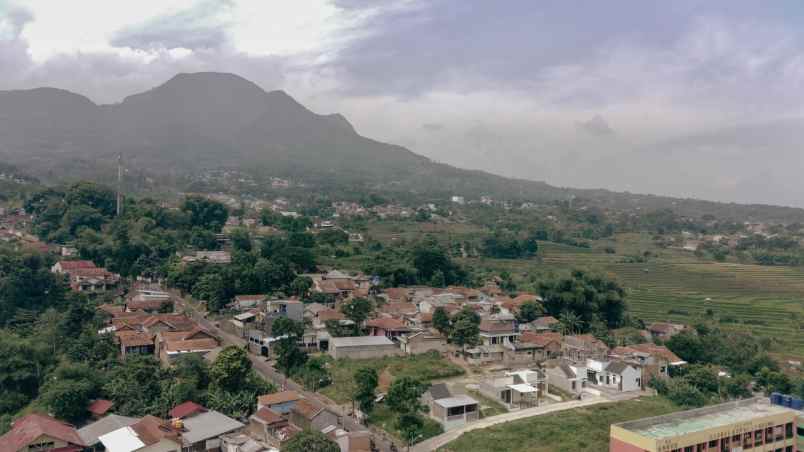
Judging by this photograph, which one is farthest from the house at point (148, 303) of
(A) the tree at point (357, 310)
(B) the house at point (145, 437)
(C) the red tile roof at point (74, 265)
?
(B) the house at point (145, 437)

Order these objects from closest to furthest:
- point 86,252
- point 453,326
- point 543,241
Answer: point 453,326 < point 86,252 < point 543,241

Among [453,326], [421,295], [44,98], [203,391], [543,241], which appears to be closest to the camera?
[203,391]

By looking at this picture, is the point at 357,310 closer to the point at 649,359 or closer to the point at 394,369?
the point at 394,369

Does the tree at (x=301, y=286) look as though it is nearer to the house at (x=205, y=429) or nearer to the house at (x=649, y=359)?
the house at (x=205, y=429)

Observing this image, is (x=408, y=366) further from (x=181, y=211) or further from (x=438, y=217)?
(x=438, y=217)

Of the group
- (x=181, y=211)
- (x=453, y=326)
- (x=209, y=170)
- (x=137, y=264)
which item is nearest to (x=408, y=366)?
(x=453, y=326)

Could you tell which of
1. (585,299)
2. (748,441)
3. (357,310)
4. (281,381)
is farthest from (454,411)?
(585,299)
